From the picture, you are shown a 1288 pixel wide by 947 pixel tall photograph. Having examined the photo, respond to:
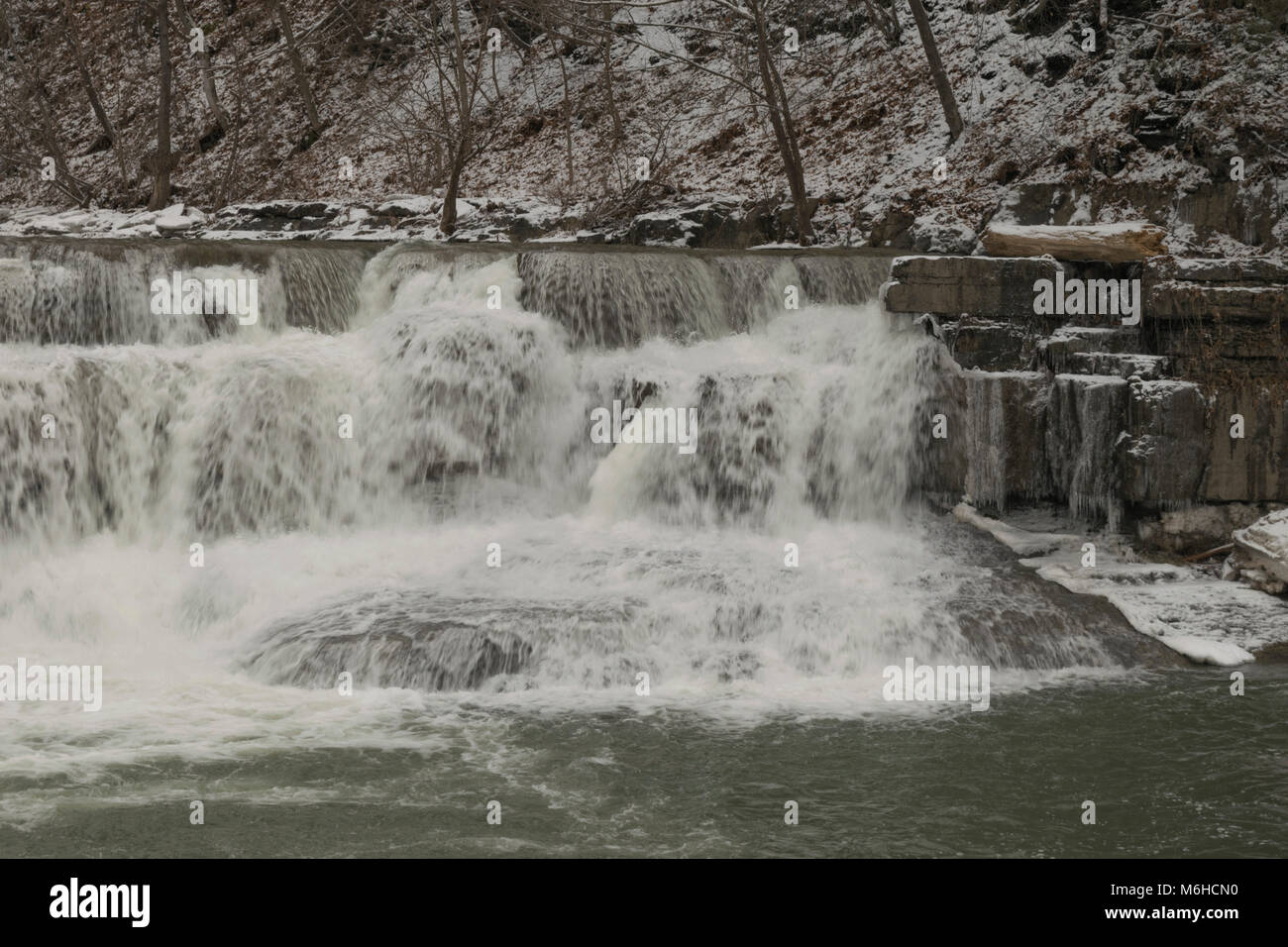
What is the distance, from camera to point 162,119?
2016 centimetres

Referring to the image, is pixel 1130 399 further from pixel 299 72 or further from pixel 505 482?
pixel 299 72

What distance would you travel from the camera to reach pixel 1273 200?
50.2ft

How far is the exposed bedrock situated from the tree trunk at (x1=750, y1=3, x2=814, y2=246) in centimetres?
Answer: 592

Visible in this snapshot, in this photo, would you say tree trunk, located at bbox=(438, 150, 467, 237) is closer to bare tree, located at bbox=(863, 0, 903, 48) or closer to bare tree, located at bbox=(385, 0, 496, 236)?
bare tree, located at bbox=(385, 0, 496, 236)

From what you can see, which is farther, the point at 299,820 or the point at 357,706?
the point at 357,706

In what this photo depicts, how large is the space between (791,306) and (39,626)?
7.24 metres

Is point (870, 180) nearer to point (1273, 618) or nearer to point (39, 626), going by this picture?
point (1273, 618)

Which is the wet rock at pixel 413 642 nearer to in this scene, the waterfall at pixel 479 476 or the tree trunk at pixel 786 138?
the waterfall at pixel 479 476

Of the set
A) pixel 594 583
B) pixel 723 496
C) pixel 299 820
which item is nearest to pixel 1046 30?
pixel 723 496

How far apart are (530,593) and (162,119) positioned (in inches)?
539

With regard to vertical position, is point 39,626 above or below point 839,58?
below

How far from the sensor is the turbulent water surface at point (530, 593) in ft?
21.3
